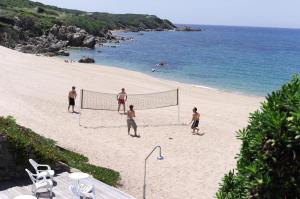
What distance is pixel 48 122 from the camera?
74.1ft

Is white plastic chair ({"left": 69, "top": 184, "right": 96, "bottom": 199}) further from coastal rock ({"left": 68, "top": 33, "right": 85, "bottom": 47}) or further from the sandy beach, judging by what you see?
coastal rock ({"left": 68, "top": 33, "right": 85, "bottom": 47})

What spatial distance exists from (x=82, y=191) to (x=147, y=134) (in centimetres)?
1028

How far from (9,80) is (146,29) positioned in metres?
150

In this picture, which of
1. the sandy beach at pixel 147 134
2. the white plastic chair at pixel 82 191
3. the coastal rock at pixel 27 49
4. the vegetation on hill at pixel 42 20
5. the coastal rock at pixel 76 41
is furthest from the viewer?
the vegetation on hill at pixel 42 20

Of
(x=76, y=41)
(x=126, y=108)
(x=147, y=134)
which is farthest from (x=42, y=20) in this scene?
(x=147, y=134)

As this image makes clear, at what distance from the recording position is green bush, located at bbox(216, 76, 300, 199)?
518cm

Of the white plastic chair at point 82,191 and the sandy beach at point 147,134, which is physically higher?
the white plastic chair at point 82,191

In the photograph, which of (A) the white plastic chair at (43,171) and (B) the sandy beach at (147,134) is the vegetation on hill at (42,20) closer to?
(B) the sandy beach at (147,134)

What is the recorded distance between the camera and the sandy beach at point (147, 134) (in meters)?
16.3

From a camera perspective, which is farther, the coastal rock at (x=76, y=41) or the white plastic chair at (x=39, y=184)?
the coastal rock at (x=76, y=41)

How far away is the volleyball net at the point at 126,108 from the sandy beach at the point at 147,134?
7 centimetres

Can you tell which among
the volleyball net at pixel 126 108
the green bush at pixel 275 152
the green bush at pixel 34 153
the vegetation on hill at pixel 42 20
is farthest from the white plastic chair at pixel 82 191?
the vegetation on hill at pixel 42 20

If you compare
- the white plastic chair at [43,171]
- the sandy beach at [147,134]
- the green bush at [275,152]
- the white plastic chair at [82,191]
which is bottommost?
the sandy beach at [147,134]

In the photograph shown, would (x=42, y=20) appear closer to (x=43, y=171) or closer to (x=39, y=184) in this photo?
(x=43, y=171)
